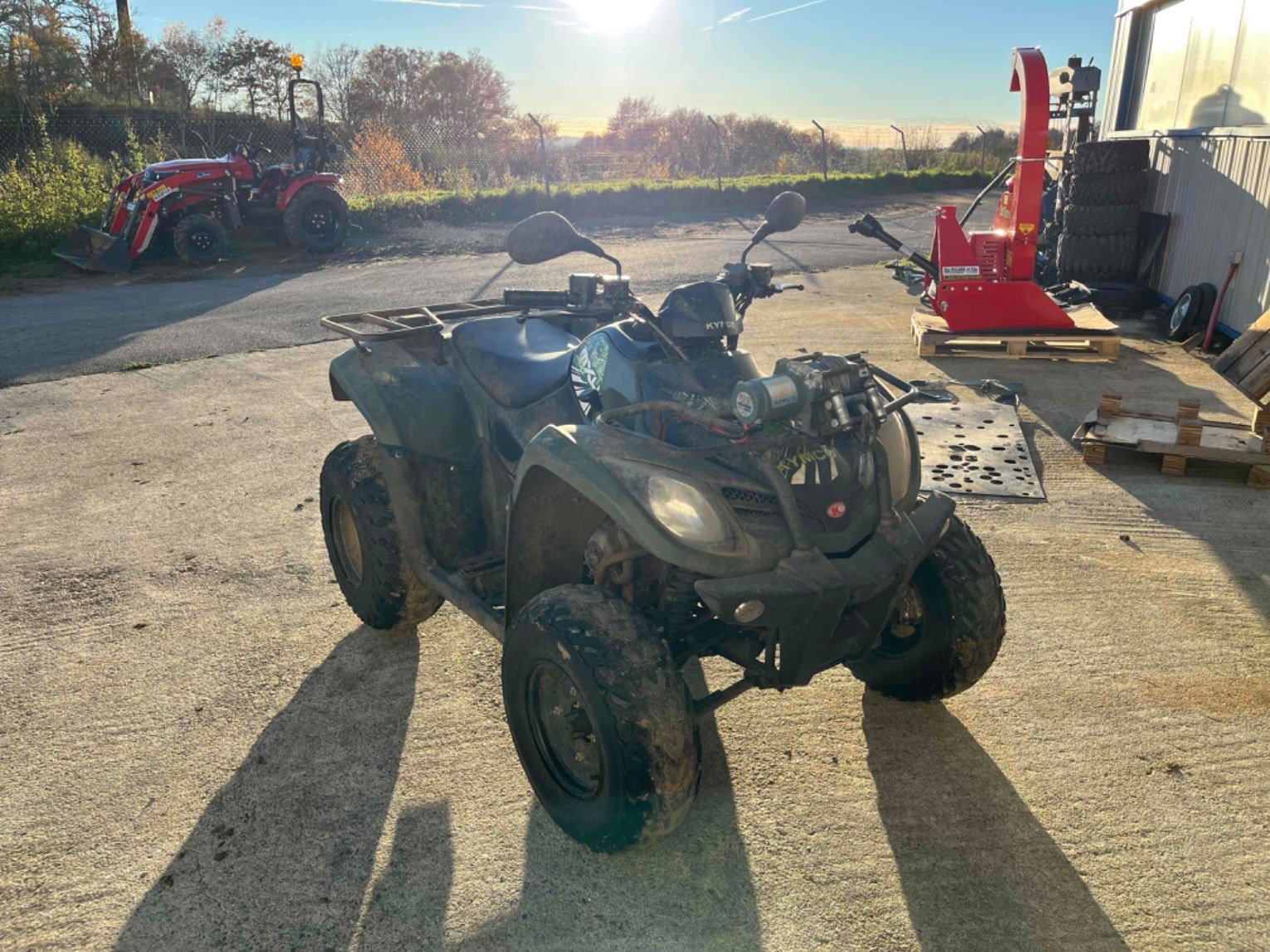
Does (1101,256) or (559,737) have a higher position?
(1101,256)

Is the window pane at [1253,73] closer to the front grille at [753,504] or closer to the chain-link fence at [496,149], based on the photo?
the front grille at [753,504]

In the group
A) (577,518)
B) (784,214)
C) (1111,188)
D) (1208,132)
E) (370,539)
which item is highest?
(1208,132)

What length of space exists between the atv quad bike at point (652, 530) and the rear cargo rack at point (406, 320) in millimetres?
37

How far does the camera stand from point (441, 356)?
373 cm

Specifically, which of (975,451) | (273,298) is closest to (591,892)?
(975,451)

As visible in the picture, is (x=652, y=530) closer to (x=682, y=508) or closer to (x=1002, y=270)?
(x=682, y=508)

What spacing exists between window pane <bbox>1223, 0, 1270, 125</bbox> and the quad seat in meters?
8.22

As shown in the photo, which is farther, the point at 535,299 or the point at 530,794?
the point at 535,299

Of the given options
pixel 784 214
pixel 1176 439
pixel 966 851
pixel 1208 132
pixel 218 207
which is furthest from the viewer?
pixel 218 207

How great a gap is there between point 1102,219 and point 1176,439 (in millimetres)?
6270

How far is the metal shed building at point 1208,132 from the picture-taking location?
8.47m

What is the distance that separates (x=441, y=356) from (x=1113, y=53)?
12.5 metres

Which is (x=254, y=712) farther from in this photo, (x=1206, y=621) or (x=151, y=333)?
(x=151, y=333)

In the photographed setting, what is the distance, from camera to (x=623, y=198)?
67.2ft
